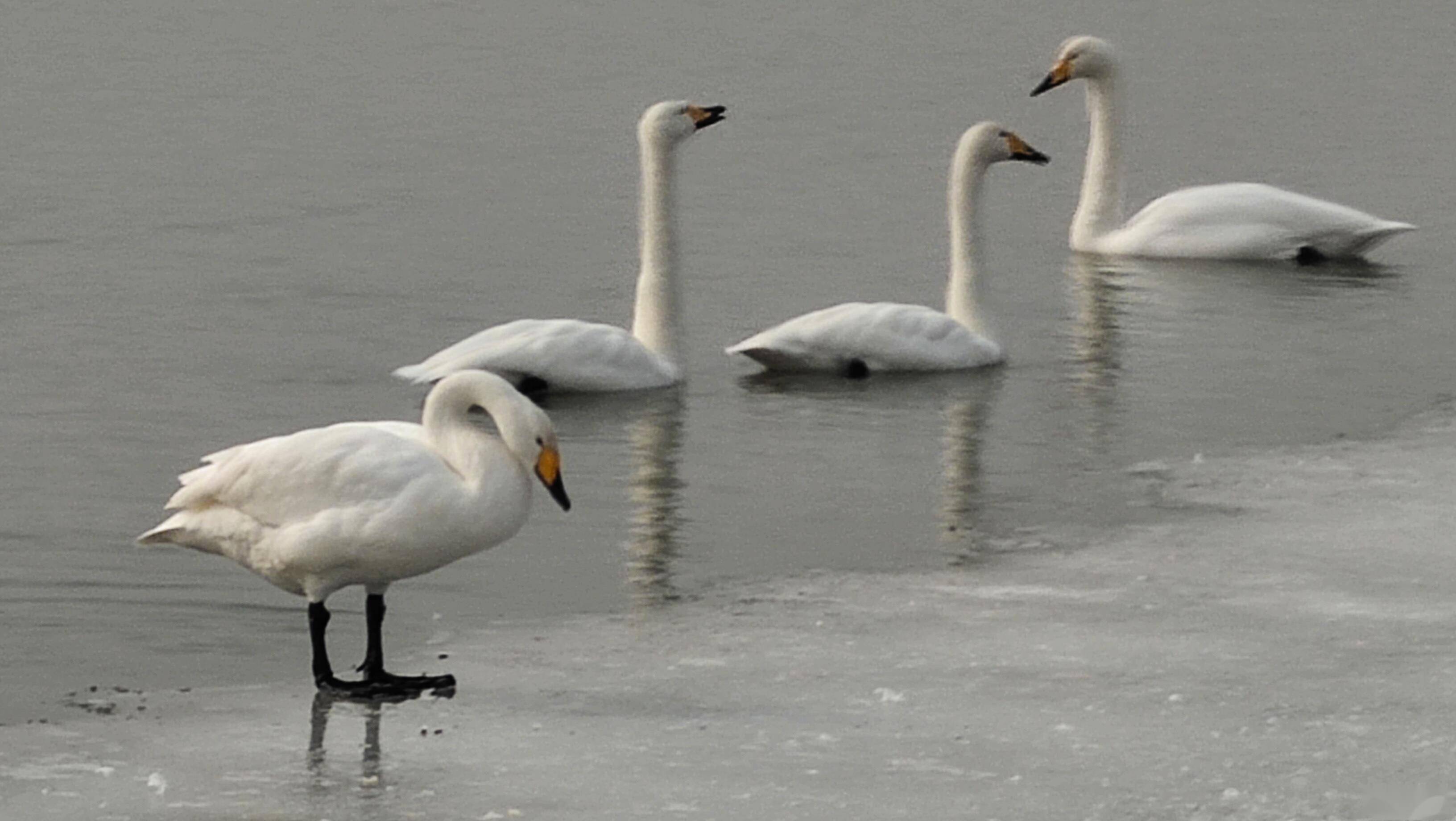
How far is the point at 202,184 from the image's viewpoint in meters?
18.7

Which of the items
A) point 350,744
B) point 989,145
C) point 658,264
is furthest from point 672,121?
point 350,744

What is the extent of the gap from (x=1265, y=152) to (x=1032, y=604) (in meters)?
13.3

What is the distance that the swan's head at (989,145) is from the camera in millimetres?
14117

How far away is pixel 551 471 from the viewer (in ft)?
25.5

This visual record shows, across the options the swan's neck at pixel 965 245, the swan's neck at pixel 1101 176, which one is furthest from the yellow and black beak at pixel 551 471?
the swan's neck at pixel 1101 176

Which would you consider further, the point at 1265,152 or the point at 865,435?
the point at 1265,152

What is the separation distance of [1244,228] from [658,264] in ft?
16.3

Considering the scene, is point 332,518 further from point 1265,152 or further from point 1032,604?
point 1265,152

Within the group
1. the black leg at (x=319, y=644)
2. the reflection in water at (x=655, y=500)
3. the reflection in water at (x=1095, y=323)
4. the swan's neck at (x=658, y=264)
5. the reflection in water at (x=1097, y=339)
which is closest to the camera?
the black leg at (x=319, y=644)

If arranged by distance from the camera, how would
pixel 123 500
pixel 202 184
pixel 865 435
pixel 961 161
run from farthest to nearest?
pixel 202 184 < pixel 961 161 < pixel 865 435 < pixel 123 500

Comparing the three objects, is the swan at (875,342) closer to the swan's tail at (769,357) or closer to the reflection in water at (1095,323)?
the swan's tail at (769,357)

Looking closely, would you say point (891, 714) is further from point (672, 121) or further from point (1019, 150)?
point (1019, 150)

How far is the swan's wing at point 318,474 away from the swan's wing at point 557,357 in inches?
164

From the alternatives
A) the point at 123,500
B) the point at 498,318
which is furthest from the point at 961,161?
the point at 123,500
